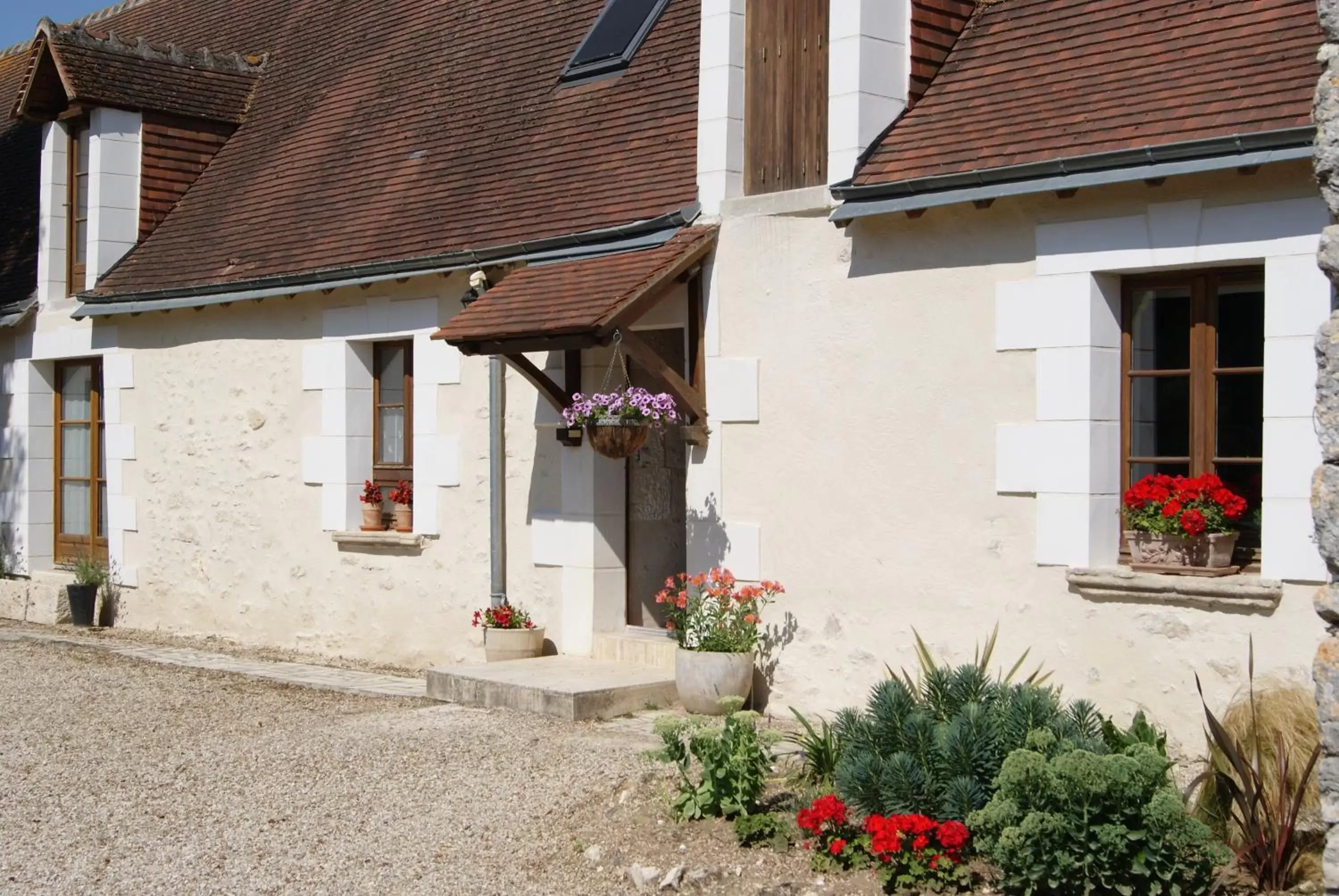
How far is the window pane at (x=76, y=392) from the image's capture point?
541 inches

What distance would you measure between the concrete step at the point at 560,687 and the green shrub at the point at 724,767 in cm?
218

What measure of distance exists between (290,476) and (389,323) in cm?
166

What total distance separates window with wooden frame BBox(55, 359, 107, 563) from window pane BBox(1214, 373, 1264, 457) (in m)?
10.1

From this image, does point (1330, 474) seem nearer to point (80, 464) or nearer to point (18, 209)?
point (80, 464)

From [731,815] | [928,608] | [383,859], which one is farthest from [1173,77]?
[383,859]

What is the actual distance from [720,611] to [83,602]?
7125mm

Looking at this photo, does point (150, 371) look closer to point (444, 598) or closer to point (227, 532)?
point (227, 532)

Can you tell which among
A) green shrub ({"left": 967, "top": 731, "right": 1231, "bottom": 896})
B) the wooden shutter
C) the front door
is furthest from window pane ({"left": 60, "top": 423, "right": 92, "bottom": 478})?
green shrub ({"left": 967, "top": 731, "right": 1231, "bottom": 896})

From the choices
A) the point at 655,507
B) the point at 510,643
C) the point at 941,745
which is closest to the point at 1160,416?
the point at 941,745

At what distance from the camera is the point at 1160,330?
6840 mm

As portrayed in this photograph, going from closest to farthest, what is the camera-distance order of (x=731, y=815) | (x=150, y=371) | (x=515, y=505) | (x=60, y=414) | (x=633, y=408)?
(x=731, y=815), (x=633, y=408), (x=515, y=505), (x=150, y=371), (x=60, y=414)

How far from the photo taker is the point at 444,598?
10.2 meters

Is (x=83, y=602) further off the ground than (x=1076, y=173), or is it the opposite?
(x=1076, y=173)

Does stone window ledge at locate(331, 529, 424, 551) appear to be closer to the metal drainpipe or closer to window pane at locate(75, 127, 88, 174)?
the metal drainpipe
